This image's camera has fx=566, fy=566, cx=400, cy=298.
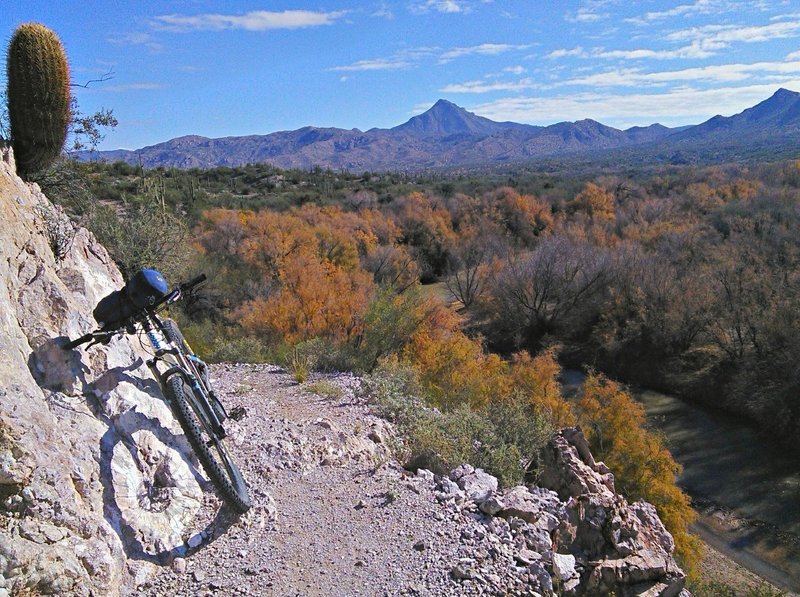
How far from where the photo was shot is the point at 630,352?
31.8 metres

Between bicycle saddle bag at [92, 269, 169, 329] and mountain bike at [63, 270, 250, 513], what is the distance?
0.01m

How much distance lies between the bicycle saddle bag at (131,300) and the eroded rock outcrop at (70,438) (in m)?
0.36

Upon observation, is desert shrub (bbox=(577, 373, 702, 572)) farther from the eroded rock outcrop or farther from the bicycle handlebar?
the bicycle handlebar

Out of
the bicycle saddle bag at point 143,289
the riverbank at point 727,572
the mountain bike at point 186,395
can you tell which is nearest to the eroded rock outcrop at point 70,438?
the mountain bike at point 186,395

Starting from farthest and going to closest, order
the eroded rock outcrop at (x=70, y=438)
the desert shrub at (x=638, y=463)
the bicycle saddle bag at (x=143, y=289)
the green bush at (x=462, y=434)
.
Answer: the desert shrub at (x=638, y=463) < the green bush at (x=462, y=434) < the bicycle saddle bag at (x=143, y=289) < the eroded rock outcrop at (x=70, y=438)

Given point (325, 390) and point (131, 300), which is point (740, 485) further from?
point (131, 300)

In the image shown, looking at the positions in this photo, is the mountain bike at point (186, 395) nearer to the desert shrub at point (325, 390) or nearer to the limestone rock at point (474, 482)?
the limestone rock at point (474, 482)

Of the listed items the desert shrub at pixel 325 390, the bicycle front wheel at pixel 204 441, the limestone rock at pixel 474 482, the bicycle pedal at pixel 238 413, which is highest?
the bicycle front wheel at pixel 204 441

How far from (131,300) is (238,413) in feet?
9.68

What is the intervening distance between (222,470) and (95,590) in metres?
1.40

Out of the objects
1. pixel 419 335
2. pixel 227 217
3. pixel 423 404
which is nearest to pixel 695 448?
pixel 419 335

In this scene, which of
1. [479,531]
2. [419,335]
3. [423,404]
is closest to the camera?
[479,531]

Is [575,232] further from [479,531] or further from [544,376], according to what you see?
[479,531]

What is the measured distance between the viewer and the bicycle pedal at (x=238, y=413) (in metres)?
7.58
